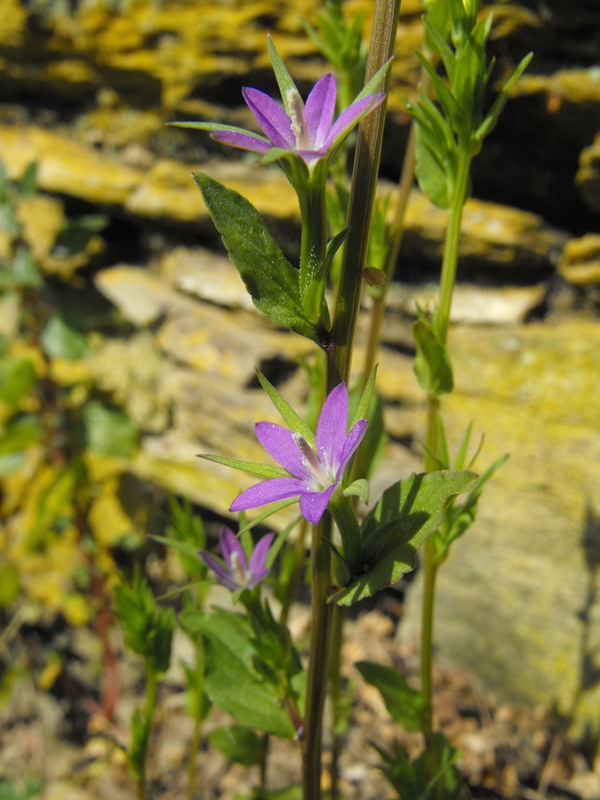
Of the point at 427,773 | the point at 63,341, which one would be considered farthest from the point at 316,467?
the point at 63,341

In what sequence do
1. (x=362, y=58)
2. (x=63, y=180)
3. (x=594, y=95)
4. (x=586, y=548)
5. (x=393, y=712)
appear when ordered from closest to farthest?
(x=393, y=712) → (x=362, y=58) → (x=594, y=95) → (x=586, y=548) → (x=63, y=180)

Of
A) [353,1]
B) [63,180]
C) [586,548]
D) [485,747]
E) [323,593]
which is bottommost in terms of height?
[485,747]

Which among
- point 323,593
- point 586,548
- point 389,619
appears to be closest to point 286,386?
point 389,619

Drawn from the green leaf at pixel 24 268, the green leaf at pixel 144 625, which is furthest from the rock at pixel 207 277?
the green leaf at pixel 144 625

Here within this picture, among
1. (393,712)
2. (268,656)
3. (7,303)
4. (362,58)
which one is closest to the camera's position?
(268,656)

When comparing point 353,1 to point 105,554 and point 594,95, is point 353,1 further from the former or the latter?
point 105,554

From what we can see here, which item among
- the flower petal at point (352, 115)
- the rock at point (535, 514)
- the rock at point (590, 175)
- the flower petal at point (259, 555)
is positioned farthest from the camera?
the rock at point (535, 514)

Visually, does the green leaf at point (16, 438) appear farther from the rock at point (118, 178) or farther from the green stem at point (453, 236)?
the green stem at point (453, 236)

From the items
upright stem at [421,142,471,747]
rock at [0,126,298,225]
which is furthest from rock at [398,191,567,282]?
upright stem at [421,142,471,747]
